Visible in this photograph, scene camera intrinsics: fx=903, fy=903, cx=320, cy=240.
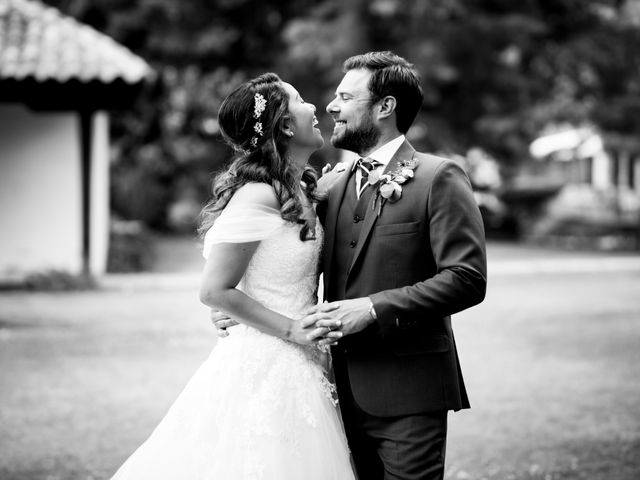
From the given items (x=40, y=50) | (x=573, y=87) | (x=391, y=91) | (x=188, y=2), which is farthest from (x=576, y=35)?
(x=391, y=91)

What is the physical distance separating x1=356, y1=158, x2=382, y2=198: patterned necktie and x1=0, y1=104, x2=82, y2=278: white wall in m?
12.2

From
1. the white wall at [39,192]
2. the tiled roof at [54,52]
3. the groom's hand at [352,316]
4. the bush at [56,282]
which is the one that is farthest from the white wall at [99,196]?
the groom's hand at [352,316]

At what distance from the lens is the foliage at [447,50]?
19.1 meters

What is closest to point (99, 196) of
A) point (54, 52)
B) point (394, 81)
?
point (54, 52)

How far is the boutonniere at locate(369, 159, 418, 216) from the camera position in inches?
135

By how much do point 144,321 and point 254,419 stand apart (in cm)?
863

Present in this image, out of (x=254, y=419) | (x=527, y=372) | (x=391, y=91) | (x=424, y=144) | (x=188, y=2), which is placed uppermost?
(x=188, y=2)

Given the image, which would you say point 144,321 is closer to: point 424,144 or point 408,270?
point 408,270

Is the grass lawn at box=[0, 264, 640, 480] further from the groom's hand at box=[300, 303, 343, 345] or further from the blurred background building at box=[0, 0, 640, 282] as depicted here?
the groom's hand at box=[300, 303, 343, 345]

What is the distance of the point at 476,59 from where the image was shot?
2059 centimetres

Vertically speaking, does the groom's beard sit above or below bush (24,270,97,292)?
above

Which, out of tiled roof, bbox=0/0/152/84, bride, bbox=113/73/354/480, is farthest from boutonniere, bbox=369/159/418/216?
tiled roof, bbox=0/0/152/84

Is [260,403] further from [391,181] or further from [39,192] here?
[39,192]

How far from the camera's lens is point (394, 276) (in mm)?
3400
